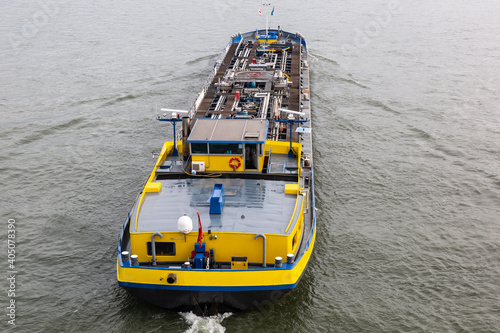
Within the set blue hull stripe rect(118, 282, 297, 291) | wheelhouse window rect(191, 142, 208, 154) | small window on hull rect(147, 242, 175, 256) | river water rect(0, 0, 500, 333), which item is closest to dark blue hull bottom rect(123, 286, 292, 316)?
blue hull stripe rect(118, 282, 297, 291)

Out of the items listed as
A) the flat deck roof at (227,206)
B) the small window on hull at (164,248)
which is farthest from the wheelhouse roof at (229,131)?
the small window on hull at (164,248)

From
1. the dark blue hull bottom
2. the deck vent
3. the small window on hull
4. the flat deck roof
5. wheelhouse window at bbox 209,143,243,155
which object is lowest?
the dark blue hull bottom

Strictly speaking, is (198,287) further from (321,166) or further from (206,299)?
(321,166)

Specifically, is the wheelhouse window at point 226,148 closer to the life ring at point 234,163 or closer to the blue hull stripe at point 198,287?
the life ring at point 234,163

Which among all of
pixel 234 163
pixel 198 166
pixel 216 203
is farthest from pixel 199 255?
pixel 234 163

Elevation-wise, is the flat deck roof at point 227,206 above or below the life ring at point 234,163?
below

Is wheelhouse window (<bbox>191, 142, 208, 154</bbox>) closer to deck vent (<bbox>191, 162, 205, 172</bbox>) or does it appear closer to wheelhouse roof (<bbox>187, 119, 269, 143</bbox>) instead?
wheelhouse roof (<bbox>187, 119, 269, 143</bbox>)

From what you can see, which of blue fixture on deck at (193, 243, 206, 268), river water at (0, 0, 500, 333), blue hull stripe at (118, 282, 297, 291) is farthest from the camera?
river water at (0, 0, 500, 333)
